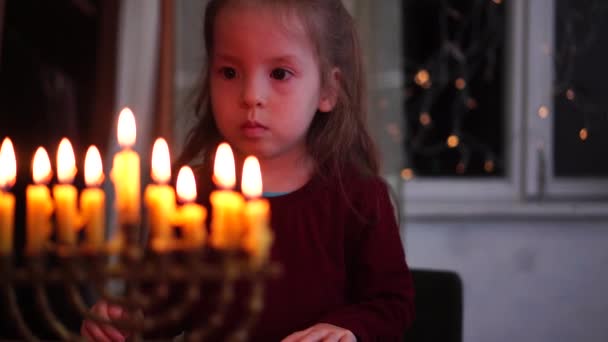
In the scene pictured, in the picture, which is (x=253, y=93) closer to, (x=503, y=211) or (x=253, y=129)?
(x=253, y=129)

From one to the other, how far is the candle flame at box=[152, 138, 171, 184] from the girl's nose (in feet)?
1.13

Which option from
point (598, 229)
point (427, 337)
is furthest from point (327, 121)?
point (598, 229)

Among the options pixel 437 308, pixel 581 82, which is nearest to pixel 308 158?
pixel 437 308

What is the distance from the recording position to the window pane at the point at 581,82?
262 centimetres

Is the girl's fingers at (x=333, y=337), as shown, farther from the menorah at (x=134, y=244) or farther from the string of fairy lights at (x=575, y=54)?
the string of fairy lights at (x=575, y=54)

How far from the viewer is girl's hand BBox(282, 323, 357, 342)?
74 centimetres

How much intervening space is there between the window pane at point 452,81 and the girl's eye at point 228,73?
1755mm

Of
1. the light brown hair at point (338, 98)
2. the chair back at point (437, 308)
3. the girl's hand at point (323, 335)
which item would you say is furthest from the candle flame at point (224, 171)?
the chair back at point (437, 308)

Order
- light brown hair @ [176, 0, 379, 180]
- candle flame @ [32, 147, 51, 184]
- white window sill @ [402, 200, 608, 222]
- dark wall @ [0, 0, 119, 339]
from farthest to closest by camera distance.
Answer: white window sill @ [402, 200, 608, 222] → dark wall @ [0, 0, 119, 339] → light brown hair @ [176, 0, 379, 180] → candle flame @ [32, 147, 51, 184]

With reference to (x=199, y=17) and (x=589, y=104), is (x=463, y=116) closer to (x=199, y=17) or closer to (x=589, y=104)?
(x=589, y=104)

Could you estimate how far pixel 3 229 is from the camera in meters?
0.44

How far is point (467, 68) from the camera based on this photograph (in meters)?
2.63

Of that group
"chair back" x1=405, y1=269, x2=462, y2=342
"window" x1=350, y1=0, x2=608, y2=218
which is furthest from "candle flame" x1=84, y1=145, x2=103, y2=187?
"window" x1=350, y1=0, x2=608, y2=218

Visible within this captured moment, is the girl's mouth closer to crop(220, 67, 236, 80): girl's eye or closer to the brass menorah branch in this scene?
crop(220, 67, 236, 80): girl's eye
